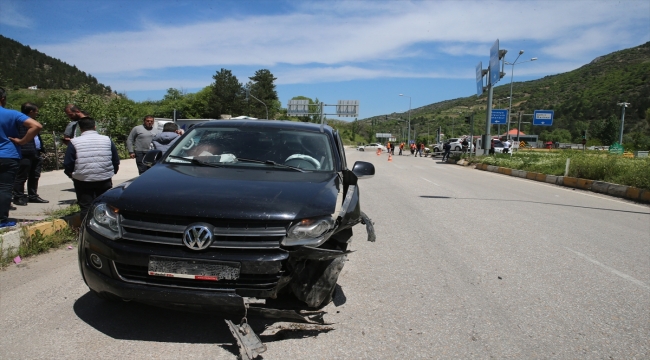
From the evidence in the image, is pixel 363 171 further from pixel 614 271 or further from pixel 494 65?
pixel 494 65

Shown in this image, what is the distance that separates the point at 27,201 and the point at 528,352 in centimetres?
846

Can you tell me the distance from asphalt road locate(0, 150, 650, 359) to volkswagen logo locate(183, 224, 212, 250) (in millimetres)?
709

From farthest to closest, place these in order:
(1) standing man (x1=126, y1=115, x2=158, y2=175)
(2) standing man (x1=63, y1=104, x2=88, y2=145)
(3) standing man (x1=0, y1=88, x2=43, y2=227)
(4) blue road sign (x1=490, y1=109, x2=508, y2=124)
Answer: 1. (4) blue road sign (x1=490, y1=109, x2=508, y2=124)
2. (1) standing man (x1=126, y1=115, x2=158, y2=175)
3. (2) standing man (x1=63, y1=104, x2=88, y2=145)
4. (3) standing man (x1=0, y1=88, x2=43, y2=227)

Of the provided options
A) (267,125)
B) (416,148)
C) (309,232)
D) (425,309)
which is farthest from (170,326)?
(416,148)

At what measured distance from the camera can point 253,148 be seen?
444cm

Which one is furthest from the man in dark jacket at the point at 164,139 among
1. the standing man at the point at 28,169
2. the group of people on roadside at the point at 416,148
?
the group of people on roadside at the point at 416,148

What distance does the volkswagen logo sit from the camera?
2858 mm

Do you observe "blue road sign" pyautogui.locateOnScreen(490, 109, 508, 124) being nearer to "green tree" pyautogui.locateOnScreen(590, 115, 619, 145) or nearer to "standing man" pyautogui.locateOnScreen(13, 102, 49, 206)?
"green tree" pyautogui.locateOnScreen(590, 115, 619, 145)

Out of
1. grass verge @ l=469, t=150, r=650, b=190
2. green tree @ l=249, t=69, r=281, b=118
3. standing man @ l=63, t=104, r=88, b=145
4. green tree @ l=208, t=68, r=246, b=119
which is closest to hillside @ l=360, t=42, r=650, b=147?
green tree @ l=249, t=69, r=281, b=118

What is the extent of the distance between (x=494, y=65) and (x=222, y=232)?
29.7 meters

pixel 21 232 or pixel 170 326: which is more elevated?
pixel 21 232

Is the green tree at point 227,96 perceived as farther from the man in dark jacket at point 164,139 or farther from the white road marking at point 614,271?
the white road marking at point 614,271

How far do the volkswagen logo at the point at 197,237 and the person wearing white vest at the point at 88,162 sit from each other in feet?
9.78

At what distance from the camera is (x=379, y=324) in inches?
139
